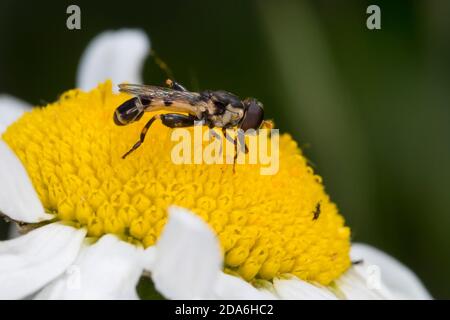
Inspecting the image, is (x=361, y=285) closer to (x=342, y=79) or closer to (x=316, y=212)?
(x=316, y=212)

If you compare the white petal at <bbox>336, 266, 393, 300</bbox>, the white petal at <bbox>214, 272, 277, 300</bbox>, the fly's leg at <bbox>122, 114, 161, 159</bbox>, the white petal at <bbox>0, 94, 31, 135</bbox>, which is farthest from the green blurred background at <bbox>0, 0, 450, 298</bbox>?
the white petal at <bbox>214, 272, 277, 300</bbox>

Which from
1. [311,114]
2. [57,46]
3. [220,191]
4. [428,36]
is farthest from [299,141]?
[220,191]

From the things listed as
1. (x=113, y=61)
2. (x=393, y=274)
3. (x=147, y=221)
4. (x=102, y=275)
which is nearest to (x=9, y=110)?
(x=113, y=61)

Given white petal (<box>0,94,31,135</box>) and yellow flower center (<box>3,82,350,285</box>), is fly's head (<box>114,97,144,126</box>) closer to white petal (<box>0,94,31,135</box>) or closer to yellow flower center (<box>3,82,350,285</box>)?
yellow flower center (<box>3,82,350,285</box>)

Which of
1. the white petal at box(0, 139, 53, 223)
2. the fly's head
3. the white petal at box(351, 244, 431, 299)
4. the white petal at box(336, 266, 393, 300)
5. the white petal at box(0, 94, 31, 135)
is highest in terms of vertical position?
the fly's head

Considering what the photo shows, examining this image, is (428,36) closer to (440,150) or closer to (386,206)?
(440,150)

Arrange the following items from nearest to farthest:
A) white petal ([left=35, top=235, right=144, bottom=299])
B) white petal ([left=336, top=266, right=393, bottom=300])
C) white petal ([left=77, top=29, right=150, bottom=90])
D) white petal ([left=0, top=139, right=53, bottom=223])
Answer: white petal ([left=35, top=235, right=144, bottom=299]) < white petal ([left=0, top=139, right=53, bottom=223]) < white petal ([left=336, top=266, right=393, bottom=300]) < white petal ([left=77, top=29, right=150, bottom=90])
